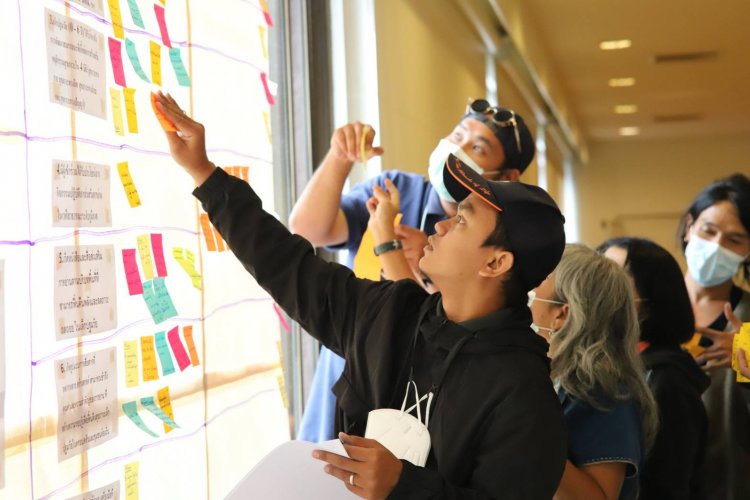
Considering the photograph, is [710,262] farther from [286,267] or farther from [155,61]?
[155,61]

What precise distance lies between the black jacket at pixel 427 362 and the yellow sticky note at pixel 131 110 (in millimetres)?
223

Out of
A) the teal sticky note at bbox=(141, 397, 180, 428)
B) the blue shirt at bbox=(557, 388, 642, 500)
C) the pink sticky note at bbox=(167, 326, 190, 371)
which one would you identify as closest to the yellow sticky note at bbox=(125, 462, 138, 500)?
the teal sticky note at bbox=(141, 397, 180, 428)

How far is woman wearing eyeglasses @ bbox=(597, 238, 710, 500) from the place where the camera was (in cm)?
196

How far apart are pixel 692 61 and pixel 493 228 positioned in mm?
7237

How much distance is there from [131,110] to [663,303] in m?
1.40

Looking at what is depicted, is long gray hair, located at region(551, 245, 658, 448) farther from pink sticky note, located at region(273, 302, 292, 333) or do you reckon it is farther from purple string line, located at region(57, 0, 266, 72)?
purple string line, located at region(57, 0, 266, 72)

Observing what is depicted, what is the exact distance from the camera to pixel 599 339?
5.67ft

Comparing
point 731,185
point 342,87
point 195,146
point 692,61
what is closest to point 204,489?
point 195,146

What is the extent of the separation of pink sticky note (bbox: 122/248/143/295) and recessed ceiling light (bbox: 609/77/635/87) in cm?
786

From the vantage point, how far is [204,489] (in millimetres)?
1777

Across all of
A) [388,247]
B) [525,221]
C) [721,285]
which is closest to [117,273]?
[388,247]

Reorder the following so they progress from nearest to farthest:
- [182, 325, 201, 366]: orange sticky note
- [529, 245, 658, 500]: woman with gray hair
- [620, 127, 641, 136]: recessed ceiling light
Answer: [529, 245, 658, 500]: woman with gray hair
[182, 325, 201, 366]: orange sticky note
[620, 127, 641, 136]: recessed ceiling light

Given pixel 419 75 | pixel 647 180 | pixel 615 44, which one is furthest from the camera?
pixel 647 180

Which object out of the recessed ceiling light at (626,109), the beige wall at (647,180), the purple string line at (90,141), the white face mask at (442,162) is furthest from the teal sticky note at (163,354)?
the beige wall at (647,180)
